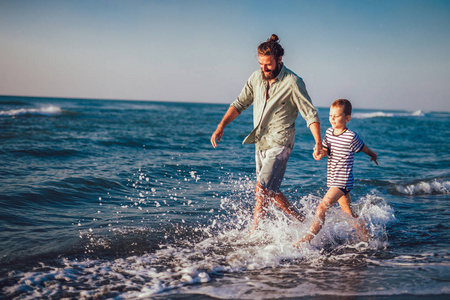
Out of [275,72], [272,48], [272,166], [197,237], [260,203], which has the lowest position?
[197,237]

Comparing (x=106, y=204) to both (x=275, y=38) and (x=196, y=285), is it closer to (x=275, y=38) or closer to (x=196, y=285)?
(x=196, y=285)

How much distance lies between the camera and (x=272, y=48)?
3.82 meters

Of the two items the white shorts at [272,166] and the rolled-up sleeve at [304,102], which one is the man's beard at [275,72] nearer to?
the rolled-up sleeve at [304,102]

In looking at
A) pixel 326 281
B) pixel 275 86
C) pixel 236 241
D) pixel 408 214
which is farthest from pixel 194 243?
pixel 408 214

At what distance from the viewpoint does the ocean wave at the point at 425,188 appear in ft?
24.2

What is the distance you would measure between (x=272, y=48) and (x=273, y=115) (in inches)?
30.4

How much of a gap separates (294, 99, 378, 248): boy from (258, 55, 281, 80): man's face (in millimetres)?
760

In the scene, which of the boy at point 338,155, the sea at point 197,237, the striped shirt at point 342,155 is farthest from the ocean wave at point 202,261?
the striped shirt at point 342,155

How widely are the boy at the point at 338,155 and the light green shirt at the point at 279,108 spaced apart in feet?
0.83

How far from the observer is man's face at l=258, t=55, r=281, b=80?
3854mm

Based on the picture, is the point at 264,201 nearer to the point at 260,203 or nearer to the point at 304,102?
the point at 260,203

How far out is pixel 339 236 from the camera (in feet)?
14.4

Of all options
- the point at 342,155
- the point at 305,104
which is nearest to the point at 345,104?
the point at 305,104

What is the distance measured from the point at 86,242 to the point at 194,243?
1.29m
